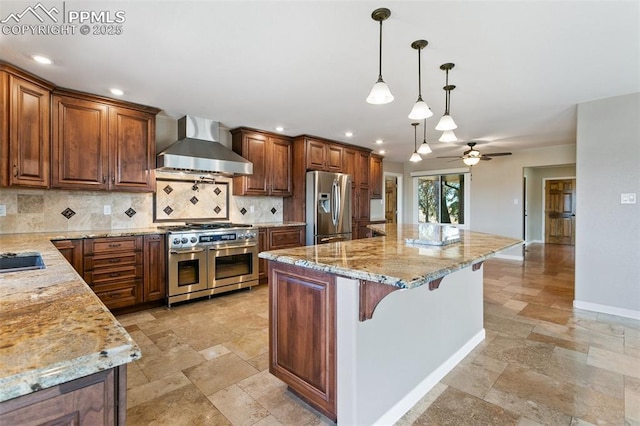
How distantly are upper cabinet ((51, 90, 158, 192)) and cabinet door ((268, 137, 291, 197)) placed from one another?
173cm

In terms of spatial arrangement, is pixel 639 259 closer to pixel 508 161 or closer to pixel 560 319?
pixel 560 319

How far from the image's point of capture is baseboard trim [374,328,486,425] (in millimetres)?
1695

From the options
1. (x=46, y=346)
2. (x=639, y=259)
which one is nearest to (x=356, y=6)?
(x=46, y=346)

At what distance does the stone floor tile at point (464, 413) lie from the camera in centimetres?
171

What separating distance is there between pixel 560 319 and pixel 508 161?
14.5 ft

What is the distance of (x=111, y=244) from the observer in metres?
3.18

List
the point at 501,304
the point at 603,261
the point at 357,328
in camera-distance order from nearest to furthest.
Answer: the point at 357,328
the point at 603,261
the point at 501,304

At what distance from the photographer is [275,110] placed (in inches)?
147

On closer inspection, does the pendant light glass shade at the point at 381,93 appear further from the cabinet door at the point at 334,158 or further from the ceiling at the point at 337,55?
the cabinet door at the point at 334,158

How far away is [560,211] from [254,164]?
881 cm

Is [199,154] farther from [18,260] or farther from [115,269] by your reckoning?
[18,260]

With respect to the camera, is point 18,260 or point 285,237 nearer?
point 18,260

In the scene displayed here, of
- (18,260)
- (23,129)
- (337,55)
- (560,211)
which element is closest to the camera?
(18,260)

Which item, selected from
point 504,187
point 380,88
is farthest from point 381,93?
point 504,187
